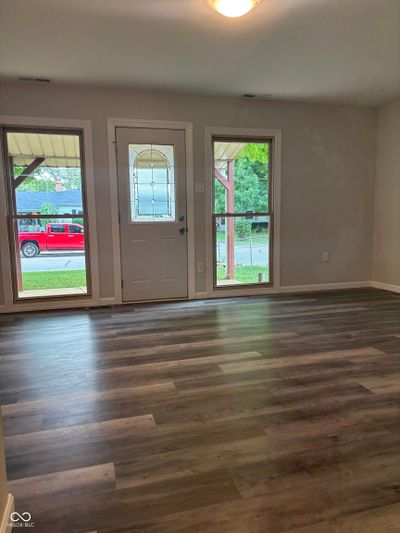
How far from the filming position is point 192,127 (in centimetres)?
440

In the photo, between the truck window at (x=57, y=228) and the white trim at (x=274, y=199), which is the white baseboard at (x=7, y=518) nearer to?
the truck window at (x=57, y=228)

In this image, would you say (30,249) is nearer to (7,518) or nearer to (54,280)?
(54,280)

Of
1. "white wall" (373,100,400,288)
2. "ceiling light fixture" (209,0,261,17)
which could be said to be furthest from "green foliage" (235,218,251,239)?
"ceiling light fixture" (209,0,261,17)

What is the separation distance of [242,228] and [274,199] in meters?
0.57

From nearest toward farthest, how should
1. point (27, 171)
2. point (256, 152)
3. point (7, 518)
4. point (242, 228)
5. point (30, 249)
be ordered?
point (7, 518) → point (27, 171) → point (30, 249) → point (256, 152) → point (242, 228)

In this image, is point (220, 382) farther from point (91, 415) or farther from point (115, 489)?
point (115, 489)

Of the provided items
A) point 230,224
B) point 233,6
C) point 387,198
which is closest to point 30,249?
point 230,224

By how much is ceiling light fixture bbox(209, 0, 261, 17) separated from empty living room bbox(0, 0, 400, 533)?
0.02 metres

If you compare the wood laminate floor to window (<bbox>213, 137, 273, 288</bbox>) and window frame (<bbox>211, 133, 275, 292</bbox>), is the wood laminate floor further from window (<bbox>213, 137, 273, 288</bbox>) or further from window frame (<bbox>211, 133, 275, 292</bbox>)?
window (<bbox>213, 137, 273, 288</bbox>)

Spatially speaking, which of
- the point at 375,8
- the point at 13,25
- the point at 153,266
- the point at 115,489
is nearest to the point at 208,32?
the point at 375,8

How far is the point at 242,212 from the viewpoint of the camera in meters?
4.79

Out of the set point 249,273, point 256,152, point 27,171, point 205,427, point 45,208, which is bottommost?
point 205,427

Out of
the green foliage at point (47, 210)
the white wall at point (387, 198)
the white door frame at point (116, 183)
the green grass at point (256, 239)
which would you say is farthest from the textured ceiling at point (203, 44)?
the green grass at point (256, 239)

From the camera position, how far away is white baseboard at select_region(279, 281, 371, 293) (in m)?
4.95
